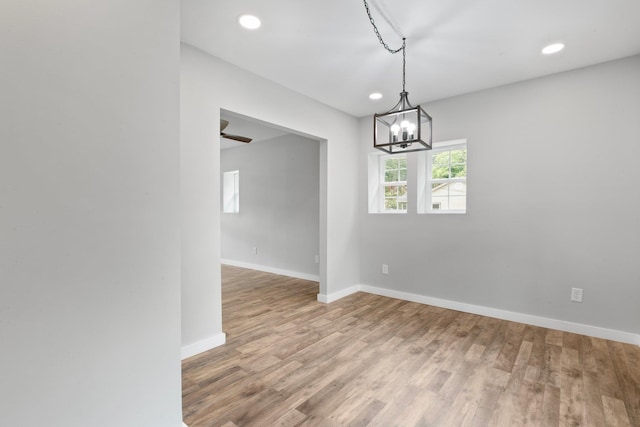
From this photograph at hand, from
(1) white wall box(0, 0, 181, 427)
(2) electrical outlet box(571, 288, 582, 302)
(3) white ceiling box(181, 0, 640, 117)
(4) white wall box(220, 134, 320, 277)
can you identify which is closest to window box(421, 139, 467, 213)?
(3) white ceiling box(181, 0, 640, 117)

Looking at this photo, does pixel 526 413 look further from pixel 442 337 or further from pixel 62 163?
pixel 62 163

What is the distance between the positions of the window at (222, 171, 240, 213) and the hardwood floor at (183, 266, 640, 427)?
13.0 ft

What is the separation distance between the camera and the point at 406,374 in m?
2.29

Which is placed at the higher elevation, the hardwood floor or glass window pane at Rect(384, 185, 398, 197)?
glass window pane at Rect(384, 185, 398, 197)

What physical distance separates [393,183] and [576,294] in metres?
2.44

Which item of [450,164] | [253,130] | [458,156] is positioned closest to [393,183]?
[450,164]

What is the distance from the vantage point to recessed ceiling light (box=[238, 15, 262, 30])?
2219mm

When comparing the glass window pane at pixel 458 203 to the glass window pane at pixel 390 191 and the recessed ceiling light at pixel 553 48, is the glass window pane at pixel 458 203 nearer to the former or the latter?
the glass window pane at pixel 390 191

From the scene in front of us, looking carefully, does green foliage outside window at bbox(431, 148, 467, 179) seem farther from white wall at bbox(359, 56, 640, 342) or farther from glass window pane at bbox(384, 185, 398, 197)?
glass window pane at bbox(384, 185, 398, 197)

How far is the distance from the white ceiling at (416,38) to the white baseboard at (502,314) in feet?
8.58

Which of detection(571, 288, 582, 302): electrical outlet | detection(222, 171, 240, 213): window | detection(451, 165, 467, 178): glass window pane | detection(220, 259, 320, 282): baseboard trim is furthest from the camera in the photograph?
detection(222, 171, 240, 213): window

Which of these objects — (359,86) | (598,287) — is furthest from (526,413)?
(359,86)

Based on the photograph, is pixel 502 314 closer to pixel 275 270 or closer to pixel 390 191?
pixel 390 191

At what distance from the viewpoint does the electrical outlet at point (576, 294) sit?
9.92 ft
